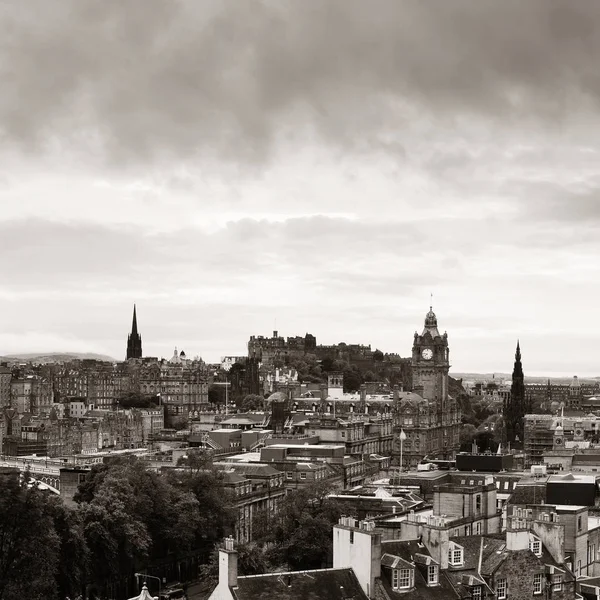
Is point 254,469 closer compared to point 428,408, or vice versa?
point 254,469

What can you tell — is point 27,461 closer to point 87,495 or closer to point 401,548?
point 87,495

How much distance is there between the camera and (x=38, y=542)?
206 feet

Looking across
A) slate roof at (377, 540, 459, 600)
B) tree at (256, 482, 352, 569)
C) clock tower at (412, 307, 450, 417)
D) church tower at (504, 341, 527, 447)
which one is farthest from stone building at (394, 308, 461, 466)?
slate roof at (377, 540, 459, 600)

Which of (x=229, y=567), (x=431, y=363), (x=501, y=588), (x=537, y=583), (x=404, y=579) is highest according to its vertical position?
(x=431, y=363)

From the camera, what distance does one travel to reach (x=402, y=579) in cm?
4656

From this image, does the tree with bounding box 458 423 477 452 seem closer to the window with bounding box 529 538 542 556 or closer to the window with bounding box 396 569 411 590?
the window with bounding box 529 538 542 556

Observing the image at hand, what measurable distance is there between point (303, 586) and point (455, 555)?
825 centimetres

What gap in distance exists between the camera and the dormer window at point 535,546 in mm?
51906

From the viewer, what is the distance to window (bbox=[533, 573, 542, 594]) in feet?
167

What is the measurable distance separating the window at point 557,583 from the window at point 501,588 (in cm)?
242

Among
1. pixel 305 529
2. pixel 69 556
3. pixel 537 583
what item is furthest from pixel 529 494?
pixel 69 556

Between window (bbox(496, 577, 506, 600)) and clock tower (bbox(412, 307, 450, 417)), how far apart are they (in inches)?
5156

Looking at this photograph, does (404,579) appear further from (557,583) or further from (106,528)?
(106,528)

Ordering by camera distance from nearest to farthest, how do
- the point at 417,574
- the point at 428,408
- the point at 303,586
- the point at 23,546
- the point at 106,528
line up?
the point at 303,586, the point at 417,574, the point at 23,546, the point at 106,528, the point at 428,408
